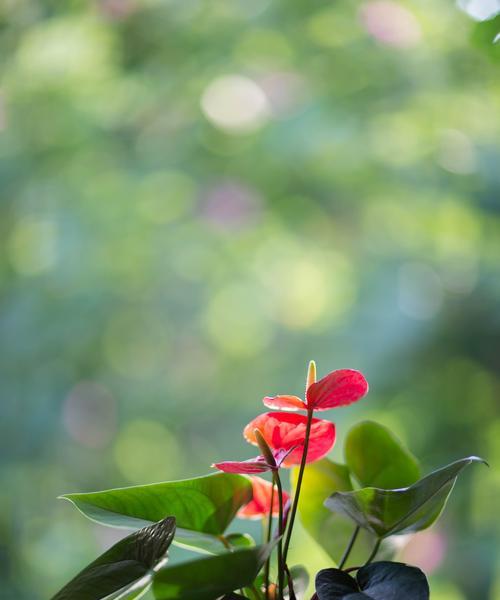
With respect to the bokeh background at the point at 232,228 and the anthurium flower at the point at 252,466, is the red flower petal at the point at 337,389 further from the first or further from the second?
the bokeh background at the point at 232,228

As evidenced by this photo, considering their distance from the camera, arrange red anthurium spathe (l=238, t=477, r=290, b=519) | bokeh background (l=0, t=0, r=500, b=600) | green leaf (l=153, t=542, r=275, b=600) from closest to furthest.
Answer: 1. green leaf (l=153, t=542, r=275, b=600)
2. red anthurium spathe (l=238, t=477, r=290, b=519)
3. bokeh background (l=0, t=0, r=500, b=600)

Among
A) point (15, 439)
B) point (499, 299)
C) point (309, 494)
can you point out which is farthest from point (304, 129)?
point (309, 494)

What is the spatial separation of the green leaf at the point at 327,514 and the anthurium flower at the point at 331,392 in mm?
80

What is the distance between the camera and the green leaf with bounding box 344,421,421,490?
339 mm

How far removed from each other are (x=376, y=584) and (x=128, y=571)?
87 mm

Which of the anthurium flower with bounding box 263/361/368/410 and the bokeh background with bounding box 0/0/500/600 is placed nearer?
the anthurium flower with bounding box 263/361/368/410

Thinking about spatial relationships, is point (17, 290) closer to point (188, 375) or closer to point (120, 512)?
point (188, 375)

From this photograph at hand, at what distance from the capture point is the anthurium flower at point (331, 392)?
0.89ft

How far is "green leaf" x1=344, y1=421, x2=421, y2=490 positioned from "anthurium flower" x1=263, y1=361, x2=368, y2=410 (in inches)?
2.5

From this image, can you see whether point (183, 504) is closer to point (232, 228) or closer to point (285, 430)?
point (285, 430)

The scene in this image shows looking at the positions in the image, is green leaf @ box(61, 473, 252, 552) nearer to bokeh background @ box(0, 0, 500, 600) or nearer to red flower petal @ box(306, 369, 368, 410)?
red flower petal @ box(306, 369, 368, 410)

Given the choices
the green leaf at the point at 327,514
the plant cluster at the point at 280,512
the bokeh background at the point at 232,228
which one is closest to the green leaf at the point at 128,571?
the plant cluster at the point at 280,512

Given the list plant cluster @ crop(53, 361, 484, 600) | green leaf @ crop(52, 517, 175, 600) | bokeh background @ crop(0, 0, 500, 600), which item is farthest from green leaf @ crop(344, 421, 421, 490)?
bokeh background @ crop(0, 0, 500, 600)

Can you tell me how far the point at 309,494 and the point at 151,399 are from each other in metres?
1.20
